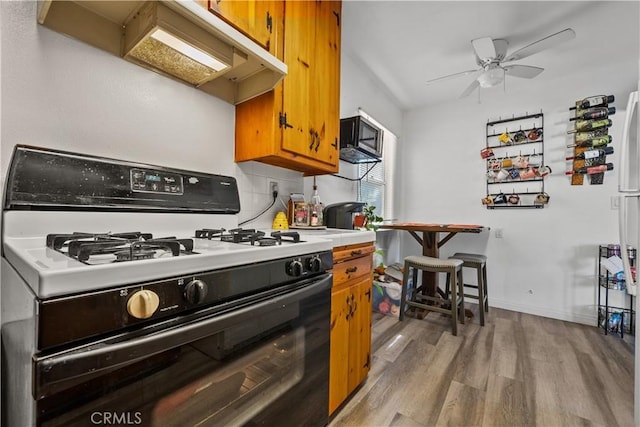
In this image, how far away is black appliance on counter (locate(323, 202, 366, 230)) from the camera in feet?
7.02

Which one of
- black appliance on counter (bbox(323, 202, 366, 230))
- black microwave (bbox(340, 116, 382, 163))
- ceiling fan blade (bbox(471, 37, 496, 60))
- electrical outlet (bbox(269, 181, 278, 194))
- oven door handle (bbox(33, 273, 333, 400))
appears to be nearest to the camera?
oven door handle (bbox(33, 273, 333, 400))

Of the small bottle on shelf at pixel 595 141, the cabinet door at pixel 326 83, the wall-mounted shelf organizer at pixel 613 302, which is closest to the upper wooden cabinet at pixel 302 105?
the cabinet door at pixel 326 83

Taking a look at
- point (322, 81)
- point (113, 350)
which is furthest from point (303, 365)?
point (322, 81)

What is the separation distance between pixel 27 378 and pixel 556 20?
355cm

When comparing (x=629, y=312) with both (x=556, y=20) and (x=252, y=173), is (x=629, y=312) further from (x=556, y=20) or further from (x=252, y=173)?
(x=252, y=173)

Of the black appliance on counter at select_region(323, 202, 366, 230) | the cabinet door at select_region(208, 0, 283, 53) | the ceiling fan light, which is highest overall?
the ceiling fan light

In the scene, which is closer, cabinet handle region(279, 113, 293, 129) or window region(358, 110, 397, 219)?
cabinet handle region(279, 113, 293, 129)

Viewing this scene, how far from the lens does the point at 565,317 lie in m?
3.07

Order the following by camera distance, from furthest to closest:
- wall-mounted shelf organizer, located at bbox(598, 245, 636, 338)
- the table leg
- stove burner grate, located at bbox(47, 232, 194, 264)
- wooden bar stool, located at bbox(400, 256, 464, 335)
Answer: the table leg < wall-mounted shelf organizer, located at bbox(598, 245, 636, 338) < wooden bar stool, located at bbox(400, 256, 464, 335) < stove burner grate, located at bbox(47, 232, 194, 264)

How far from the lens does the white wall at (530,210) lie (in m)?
2.97

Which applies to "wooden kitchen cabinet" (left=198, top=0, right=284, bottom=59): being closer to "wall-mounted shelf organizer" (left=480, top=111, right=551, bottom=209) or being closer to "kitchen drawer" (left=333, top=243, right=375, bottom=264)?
"kitchen drawer" (left=333, top=243, right=375, bottom=264)

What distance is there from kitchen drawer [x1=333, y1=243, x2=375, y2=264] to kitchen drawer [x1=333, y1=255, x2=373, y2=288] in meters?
0.03

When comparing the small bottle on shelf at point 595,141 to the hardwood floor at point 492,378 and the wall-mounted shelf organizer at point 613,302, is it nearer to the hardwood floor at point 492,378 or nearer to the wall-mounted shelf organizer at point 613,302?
the wall-mounted shelf organizer at point 613,302

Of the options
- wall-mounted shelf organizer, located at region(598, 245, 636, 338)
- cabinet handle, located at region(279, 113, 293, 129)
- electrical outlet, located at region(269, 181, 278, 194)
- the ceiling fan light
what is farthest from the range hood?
wall-mounted shelf organizer, located at region(598, 245, 636, 338)
